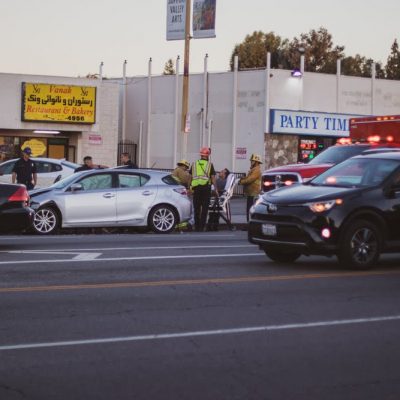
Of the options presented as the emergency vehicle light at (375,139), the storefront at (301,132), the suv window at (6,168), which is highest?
the storefront at (301,132)

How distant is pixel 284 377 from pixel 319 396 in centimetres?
52

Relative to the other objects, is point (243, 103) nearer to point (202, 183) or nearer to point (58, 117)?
point (58, 117)

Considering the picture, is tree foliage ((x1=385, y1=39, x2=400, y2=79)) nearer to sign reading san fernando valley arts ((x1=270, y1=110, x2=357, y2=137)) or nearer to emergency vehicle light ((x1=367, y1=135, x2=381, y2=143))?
sign reading san fernando valley arts ((x1=270, y1=110, x2=357, y2=137))

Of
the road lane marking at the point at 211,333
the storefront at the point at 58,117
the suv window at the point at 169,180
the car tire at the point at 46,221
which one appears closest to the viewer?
the road lane marking at the point at 211,333

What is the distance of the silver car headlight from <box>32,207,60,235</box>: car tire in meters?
8.29

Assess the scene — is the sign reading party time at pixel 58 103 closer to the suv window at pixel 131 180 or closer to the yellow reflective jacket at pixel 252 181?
the yellow reflective jacket at pixel 252 181

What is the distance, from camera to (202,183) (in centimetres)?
2098

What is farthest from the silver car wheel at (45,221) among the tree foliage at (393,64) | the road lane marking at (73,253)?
the tree foliage at (393,64)

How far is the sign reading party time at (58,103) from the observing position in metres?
38.8

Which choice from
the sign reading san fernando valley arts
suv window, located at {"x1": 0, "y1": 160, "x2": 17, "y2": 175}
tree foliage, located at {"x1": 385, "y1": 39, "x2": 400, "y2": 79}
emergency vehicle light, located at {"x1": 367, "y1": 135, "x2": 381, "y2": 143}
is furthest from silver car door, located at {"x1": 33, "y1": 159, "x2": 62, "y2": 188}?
tree foliage, located at {"x1": 385, "y1": 39, "x2": 400, "y2": 79}

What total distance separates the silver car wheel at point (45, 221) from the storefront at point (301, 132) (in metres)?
24.2

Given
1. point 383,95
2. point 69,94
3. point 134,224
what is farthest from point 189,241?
point 383,95

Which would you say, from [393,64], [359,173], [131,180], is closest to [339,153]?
[131,180]

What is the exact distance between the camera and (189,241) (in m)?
17.2
